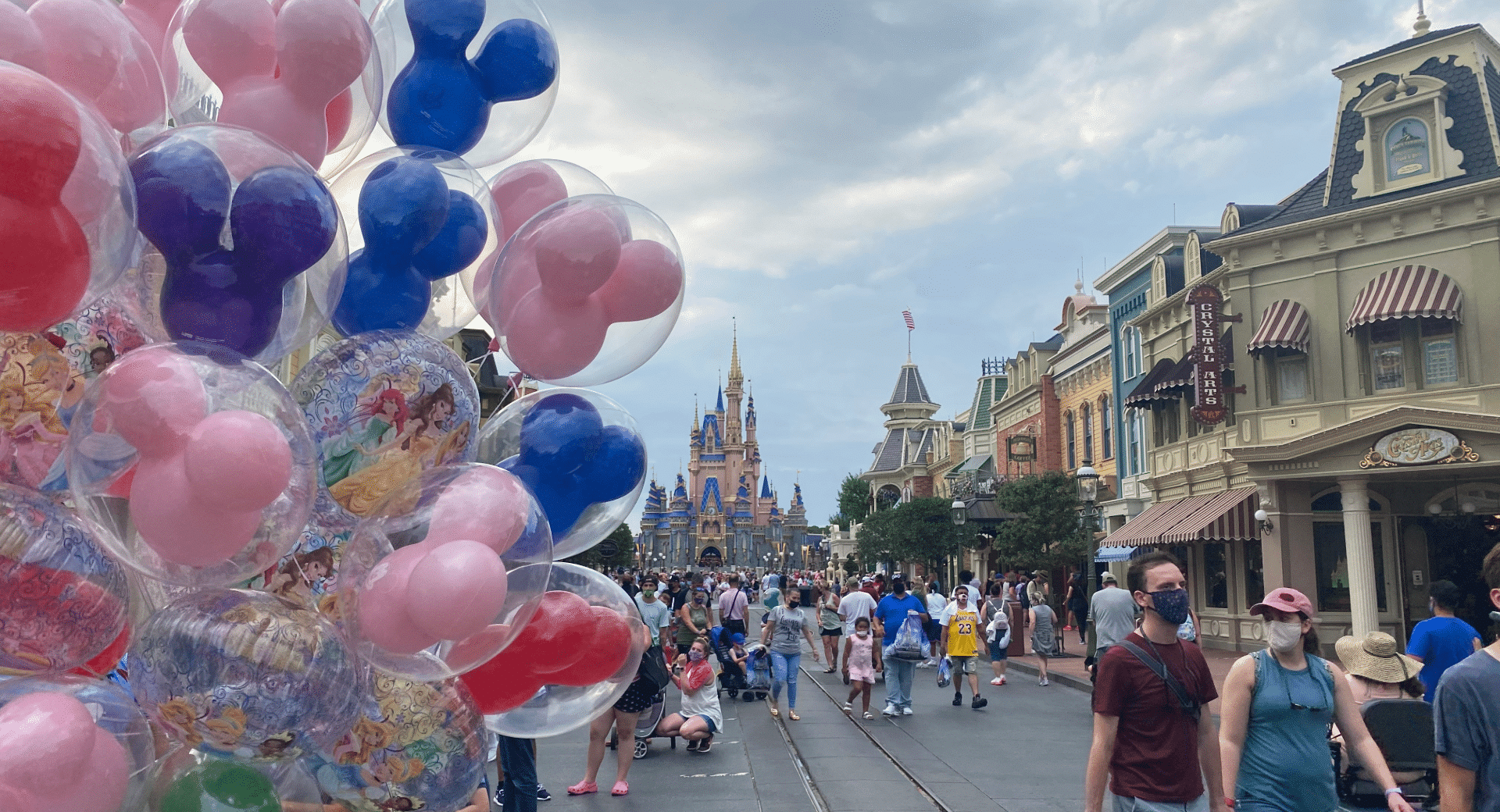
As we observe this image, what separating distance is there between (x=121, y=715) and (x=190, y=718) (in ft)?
0.59

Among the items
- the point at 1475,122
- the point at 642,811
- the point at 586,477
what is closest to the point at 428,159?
the point at 586,477

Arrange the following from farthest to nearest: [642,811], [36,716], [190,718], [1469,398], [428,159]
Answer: [1469,398] < [642,811] < [428,159] < [190,718] < [36,716]

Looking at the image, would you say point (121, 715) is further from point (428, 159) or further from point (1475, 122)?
point (1475, 122)

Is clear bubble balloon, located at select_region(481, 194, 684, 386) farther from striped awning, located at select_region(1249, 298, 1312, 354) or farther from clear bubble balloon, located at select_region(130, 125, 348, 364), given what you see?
striped awning, located at select_region(1249, 298, 1312, 354)

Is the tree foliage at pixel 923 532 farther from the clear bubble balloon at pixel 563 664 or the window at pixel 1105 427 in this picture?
the clear bubble balloon at pixel 563 664

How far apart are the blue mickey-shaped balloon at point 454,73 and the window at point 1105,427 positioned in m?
→ 30.0

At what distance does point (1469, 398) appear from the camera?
749 inches

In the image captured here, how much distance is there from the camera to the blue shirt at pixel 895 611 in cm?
1337

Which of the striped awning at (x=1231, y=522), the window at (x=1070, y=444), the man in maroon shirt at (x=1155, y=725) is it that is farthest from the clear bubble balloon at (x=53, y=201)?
the window at (x=1070, y=444)

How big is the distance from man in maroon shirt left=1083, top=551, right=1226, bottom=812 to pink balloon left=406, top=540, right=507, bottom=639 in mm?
2418

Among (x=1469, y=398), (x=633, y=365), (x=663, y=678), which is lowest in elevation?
(x=663, y=678)

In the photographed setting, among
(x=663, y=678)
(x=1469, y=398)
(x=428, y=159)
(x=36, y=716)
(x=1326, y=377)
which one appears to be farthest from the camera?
(x=1326, y=377)

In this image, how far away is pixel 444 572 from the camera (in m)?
2.78

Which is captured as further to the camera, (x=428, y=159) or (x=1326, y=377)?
(x=1326, y=377)
